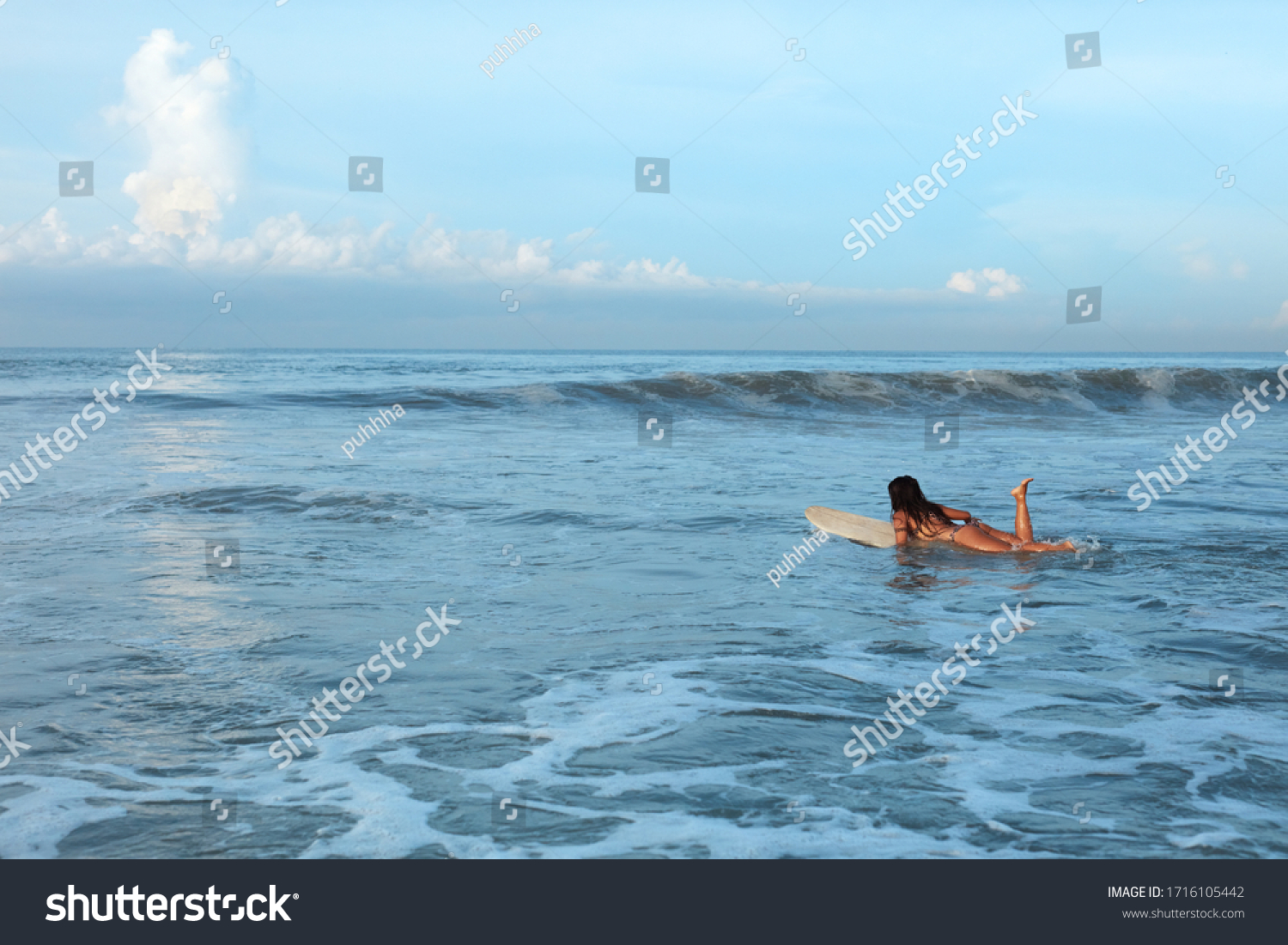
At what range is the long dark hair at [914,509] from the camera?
385 inches

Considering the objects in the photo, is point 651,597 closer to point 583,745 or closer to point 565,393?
point 583,745

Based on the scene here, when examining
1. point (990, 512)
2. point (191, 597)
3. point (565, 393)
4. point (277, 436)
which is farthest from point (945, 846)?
point (565, 393)

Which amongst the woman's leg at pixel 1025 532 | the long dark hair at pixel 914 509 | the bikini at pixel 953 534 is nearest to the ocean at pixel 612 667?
the woman's leg at pixel 1025 532

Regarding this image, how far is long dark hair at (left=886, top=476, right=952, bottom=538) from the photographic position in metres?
9.78

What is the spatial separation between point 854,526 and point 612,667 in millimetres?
4817

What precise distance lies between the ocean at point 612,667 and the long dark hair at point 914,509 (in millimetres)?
398

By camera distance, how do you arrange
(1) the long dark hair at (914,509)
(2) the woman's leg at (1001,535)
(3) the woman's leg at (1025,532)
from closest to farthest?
(3) the woman's leg at (1025,532) → (2) the woman's leg at (1001,535) → (1) the long dark hair at (914,509)

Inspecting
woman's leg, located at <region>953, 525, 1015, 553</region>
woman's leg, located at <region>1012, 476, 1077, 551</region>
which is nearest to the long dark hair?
woman's leg, located at <region>953, 525, 1015, 553</region>

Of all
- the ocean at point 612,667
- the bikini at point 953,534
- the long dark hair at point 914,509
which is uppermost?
the long dark hair at point 914,509

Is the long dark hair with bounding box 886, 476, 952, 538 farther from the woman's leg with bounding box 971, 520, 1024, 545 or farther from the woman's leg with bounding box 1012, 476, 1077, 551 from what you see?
the woman's leg with bounding box 1012, 476, 1077, 551

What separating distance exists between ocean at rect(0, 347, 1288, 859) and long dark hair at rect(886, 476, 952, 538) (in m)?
0.40

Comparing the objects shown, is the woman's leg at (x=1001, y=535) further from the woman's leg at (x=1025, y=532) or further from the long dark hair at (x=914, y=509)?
the long dark hair at (x=914, y=509)

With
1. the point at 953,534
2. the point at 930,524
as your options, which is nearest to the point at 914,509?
the point at 930,524
